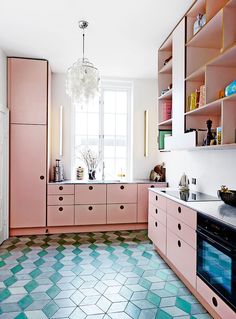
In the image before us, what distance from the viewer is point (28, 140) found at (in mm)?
4070

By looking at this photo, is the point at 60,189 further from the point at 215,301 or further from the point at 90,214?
the point at 215,301

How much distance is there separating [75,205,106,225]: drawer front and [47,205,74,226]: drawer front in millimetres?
96

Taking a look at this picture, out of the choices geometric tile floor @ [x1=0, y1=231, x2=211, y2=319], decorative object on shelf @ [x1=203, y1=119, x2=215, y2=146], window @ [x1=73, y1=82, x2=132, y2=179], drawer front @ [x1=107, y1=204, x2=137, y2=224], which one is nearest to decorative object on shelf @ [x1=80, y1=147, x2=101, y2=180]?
window @ [x1=73, y1=82, x2=132, y2=179]

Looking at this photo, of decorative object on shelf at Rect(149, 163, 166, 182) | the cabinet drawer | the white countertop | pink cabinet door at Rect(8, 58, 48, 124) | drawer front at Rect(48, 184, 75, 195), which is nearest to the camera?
the white countertop

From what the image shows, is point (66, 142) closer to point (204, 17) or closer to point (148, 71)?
point (148, 71)

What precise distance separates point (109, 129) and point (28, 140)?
1.55 m

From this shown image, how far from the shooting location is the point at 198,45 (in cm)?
283

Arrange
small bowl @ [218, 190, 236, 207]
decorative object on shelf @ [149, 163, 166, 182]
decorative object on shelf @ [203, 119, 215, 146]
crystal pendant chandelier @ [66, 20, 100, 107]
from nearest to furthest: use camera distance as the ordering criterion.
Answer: small bowl @ [218, 190, 236, 207], decorative object on shelf @ [203, 119, 215, 146], crystal pendant chandelier @ [66, 20, 100, 107], decorative object on shelf @ [149, 163, 166, 182]

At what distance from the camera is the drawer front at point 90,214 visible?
4234mm

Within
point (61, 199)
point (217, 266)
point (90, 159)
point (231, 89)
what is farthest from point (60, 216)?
point (231, 89)

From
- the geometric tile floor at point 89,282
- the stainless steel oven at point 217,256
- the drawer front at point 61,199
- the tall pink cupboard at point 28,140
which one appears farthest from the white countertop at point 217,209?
the tall pink cupboard at point 28,140

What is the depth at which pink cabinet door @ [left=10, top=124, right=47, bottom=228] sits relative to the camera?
158 inches

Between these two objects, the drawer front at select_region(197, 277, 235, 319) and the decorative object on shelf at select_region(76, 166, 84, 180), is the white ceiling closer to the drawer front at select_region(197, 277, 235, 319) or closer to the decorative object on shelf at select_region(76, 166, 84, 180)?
the decorative object on shelf at select_region(76, 166, 84, 180)

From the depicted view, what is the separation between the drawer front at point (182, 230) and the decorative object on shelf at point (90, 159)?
6.85 feet
